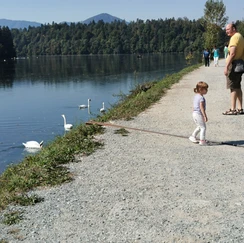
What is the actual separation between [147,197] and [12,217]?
159cm

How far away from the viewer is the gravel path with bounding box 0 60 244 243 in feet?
13.1

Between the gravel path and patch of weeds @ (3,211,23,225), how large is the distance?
0.07 metres

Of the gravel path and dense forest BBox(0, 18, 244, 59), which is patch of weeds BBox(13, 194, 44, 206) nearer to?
the gravel path

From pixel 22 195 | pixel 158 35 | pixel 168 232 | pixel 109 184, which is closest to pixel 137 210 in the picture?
pixel 168 232

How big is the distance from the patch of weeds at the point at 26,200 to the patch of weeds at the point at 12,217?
0.26m

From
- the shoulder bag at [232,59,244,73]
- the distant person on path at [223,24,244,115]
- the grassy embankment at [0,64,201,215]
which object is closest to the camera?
the grassy embankment at [0,64,201,215]

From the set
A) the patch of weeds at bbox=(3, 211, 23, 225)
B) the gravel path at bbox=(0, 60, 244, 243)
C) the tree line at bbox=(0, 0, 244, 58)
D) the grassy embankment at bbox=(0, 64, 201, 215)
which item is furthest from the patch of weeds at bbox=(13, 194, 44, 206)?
the tree line at bbox=(0, 0, 244, 58)

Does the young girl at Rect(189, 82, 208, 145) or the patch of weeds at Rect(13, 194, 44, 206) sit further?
the young girl at Rect(189, 82, 208, 145)

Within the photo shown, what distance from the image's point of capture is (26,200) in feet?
15.8

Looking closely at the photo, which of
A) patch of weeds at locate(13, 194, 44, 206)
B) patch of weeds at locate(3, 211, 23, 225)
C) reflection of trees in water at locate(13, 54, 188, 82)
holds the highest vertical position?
reflection of trees in water at locate(13, 54, 188, 82)

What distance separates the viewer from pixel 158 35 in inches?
6614

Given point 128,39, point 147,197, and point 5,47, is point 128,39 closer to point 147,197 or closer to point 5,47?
point 5,47

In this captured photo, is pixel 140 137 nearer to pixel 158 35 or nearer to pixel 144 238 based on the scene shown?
pixel 144 238

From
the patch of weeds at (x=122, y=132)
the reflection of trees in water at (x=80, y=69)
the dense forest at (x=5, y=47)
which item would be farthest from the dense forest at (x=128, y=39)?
the patch of weeds at (x=122, y=132)
